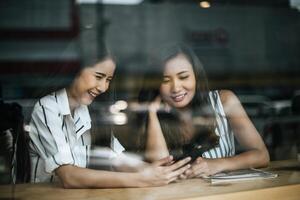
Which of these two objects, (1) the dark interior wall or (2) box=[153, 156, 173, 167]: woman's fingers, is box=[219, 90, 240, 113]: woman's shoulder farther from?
(2) box=[153, 156, 173, 167]: woman's fingers

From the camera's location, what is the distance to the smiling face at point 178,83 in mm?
1998

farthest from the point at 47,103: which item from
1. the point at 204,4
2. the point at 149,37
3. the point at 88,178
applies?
the point at 204,4

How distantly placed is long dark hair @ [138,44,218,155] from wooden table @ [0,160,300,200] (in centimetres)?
21

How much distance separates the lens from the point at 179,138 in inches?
80.7

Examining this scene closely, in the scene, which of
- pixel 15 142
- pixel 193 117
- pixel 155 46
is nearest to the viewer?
pixel 15 142

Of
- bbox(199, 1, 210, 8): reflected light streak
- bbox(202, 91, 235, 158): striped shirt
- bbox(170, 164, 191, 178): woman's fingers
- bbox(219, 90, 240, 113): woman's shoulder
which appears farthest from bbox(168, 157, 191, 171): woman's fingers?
bbox(199, 1, 210, 8): reflected light streak

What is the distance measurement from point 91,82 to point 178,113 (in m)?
0.44

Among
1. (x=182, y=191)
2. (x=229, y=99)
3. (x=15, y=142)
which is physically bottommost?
(x=182, y=191)

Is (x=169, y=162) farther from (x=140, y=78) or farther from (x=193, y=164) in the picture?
(x=140, y=78)

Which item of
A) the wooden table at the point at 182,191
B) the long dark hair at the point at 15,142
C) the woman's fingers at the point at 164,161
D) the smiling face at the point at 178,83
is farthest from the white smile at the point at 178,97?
the long dark hair at the point at 15,142

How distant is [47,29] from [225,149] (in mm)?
1051

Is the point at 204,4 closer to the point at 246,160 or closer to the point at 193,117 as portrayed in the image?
the point at 193,117

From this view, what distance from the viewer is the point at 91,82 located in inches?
75.4

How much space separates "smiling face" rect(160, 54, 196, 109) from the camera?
2.00 metres
